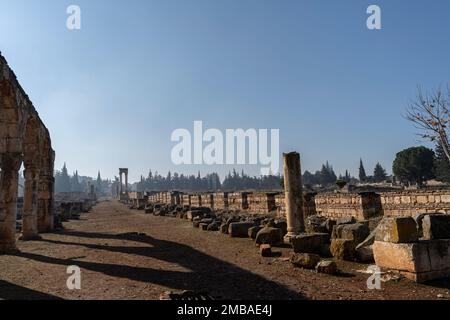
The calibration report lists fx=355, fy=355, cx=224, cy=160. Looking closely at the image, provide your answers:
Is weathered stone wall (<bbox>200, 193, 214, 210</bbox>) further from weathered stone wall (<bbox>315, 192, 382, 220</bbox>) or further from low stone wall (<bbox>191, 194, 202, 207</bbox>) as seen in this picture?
weathered stone wall (<bbox>315, 192, 382, 220</bbox>)

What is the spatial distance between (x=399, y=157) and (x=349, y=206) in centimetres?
6014

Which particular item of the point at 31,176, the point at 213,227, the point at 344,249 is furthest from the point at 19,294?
the point at 213,227

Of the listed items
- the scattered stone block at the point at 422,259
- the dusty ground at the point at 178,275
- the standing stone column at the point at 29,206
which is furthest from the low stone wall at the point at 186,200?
the scattered stone block at the point at 422,259

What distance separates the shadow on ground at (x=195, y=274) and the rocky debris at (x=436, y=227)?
10.5 ft

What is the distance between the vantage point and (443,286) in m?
6.13

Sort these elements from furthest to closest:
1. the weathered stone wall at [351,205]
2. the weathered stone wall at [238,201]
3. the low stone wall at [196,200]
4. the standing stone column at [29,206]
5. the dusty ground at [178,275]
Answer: the low stone wall at [196,200], the weathered stone wall at [238,201], the standing stone column at [29,206], the weathered stone wall at [351,205], the dusty ground at [178,275]

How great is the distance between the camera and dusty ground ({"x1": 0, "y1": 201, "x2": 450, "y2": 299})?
602 cm

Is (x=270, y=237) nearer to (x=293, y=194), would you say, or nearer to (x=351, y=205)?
(x=293, y=194)

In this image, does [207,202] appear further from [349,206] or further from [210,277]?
[210,277]

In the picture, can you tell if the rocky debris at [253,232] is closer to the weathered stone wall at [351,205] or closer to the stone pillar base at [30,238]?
the weathered stone wall at [351,205]

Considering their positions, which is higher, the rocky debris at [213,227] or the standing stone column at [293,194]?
the standing stone column at [293,194]

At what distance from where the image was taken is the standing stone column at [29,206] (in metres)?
14.9
